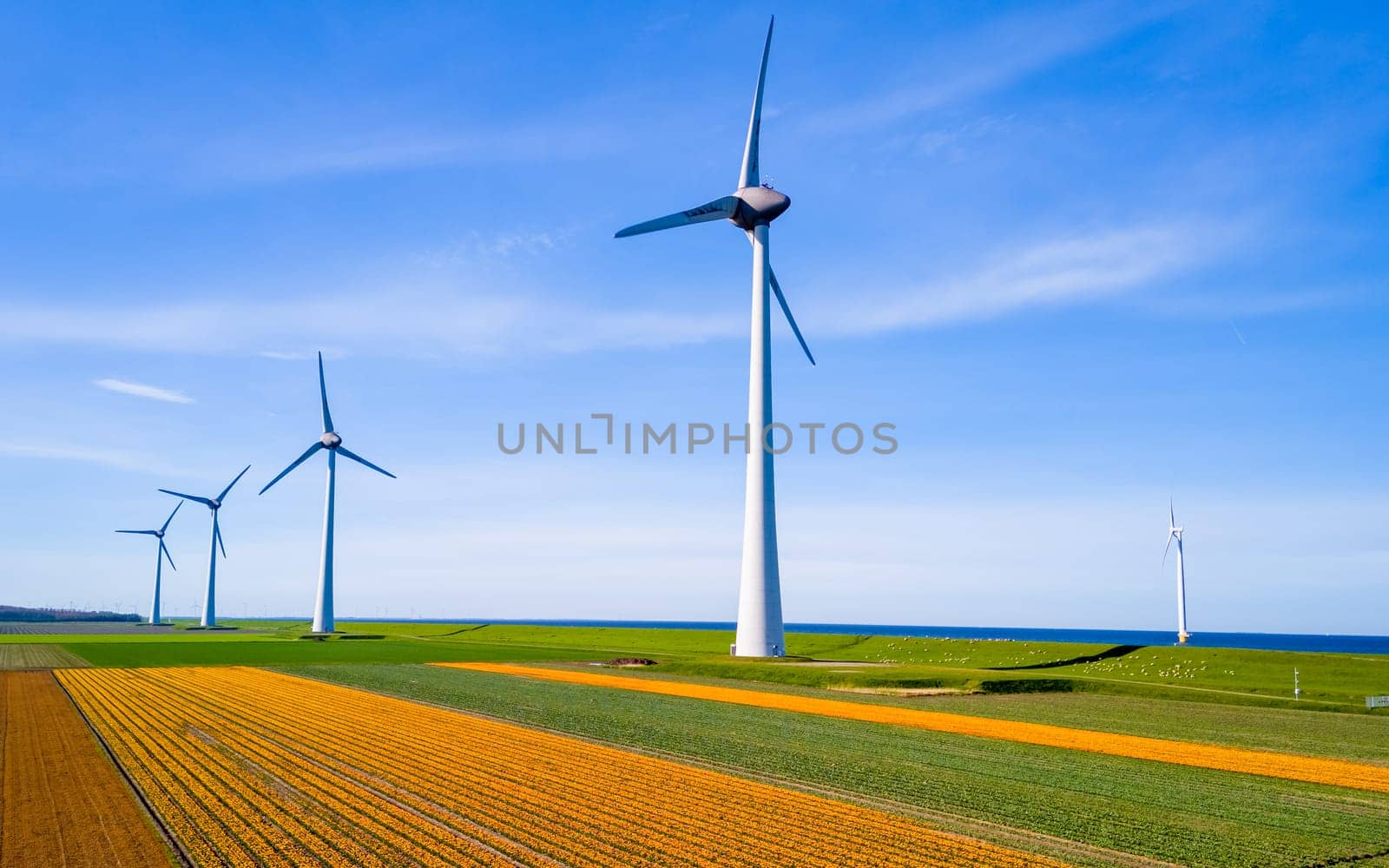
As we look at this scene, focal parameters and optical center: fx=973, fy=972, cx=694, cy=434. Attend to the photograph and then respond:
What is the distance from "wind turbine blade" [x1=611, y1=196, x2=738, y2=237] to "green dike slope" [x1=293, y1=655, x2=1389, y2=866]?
1416 inches

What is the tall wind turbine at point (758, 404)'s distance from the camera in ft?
218

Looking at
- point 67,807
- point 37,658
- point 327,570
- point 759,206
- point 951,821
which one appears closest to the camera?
point 951,821

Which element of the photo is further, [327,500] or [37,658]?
[327,500]

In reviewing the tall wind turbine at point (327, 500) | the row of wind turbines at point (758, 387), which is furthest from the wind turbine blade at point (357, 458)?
the row of wind turbines at point (758, 387)

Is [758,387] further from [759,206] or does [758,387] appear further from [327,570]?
[327,570]

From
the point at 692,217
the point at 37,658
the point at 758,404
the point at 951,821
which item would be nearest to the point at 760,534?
the point at 758,404

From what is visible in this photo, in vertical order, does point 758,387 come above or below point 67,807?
above

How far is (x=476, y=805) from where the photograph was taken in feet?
74.2

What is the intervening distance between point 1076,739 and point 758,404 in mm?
36887

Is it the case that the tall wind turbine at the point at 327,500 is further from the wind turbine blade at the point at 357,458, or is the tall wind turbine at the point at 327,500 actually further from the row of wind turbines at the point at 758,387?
the row of wind turbines at the point at 758,387

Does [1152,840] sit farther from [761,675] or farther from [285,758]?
[761,675]

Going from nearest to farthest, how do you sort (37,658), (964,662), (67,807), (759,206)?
(67,807)
(759,206)
(37,658)
(964,662)

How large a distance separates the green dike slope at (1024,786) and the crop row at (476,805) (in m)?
2.15

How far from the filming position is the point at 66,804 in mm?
22656
